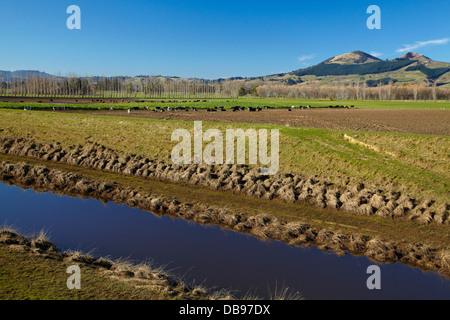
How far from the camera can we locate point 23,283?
9703mm

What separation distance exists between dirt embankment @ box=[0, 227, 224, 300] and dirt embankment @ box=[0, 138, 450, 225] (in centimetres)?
1065

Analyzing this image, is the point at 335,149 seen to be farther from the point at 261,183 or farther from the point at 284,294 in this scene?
the point at 284,294

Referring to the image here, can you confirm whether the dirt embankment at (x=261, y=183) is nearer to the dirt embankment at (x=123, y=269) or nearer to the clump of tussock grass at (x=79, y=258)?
the dirt embankment at (x=123, y=269)

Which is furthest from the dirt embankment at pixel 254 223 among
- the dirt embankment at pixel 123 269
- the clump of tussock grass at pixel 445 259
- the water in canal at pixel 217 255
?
the dirt embankment at pixel 123 269

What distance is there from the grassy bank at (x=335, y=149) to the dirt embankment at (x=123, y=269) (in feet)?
45.9

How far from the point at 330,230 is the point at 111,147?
23035 millimetres

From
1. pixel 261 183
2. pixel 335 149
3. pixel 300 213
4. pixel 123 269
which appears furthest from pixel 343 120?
pixel 123 269

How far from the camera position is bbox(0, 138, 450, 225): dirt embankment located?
17875mm

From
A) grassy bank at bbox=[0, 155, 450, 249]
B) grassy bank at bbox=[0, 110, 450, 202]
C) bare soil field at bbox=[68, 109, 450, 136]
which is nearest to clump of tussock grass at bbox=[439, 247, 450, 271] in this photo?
grassy bank at bbox=[0, 155, 450, 249]

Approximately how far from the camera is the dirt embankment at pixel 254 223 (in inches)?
547

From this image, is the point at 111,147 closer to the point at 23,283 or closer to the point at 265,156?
the point at 265,156

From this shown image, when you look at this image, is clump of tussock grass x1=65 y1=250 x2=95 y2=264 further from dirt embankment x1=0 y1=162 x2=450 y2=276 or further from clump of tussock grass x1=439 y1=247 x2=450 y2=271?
clump of tussock grass x1=439 y1=247 x2=450 y2=271

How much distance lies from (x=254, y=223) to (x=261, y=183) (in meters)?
5.61
